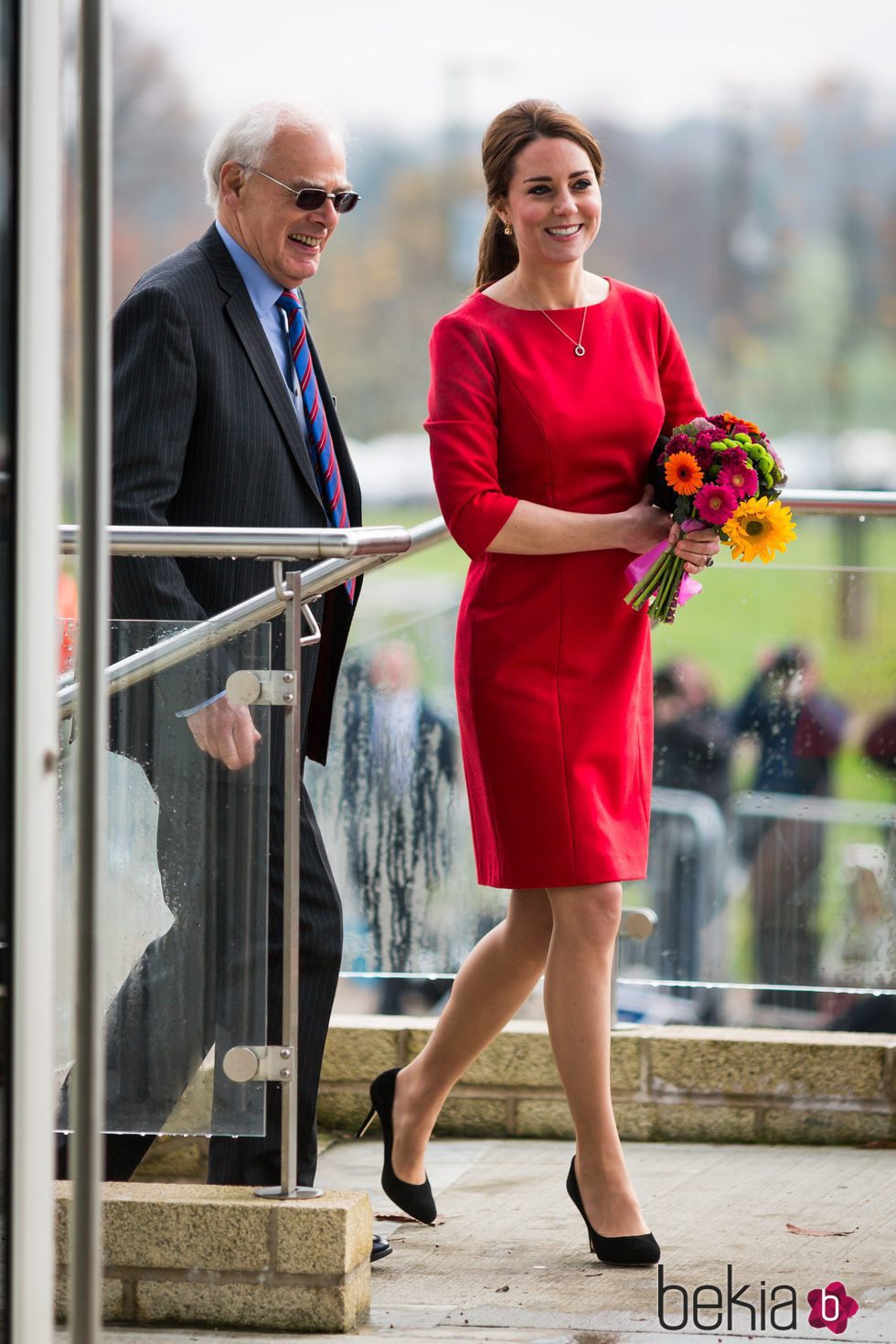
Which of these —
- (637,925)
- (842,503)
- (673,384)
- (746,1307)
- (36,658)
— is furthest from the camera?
(637,925)

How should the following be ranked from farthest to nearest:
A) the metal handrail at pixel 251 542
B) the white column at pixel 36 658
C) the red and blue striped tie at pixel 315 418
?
the red and blue striped tie at pixel 315 418
the metal handrail at pixel 251 542
the white column at pixel 36 658

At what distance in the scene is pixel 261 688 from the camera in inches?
109

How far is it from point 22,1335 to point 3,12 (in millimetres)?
1260

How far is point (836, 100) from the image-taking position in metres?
24.3

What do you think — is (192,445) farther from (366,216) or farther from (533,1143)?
(366,216)

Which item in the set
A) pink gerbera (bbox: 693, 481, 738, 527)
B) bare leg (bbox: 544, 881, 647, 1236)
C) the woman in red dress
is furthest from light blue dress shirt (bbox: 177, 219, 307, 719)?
bare leg (bbox: 544, 881, 647, 1236)

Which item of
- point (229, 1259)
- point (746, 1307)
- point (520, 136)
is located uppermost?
point (520, 136)

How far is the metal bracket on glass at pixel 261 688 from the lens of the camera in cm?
276

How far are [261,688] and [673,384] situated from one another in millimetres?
942

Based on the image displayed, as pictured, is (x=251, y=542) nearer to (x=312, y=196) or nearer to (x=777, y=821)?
(x=312, y=196)

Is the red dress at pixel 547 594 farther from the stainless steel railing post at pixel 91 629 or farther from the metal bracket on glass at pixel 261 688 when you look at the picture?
the stainless steel railing post at pixel 91 629

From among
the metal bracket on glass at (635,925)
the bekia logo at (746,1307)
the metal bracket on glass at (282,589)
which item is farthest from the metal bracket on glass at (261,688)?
the metal bracket on glass at (635,925)

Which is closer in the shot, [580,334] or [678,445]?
[678,445]

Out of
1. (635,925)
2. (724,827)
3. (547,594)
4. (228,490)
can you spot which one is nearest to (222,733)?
(228,490)
